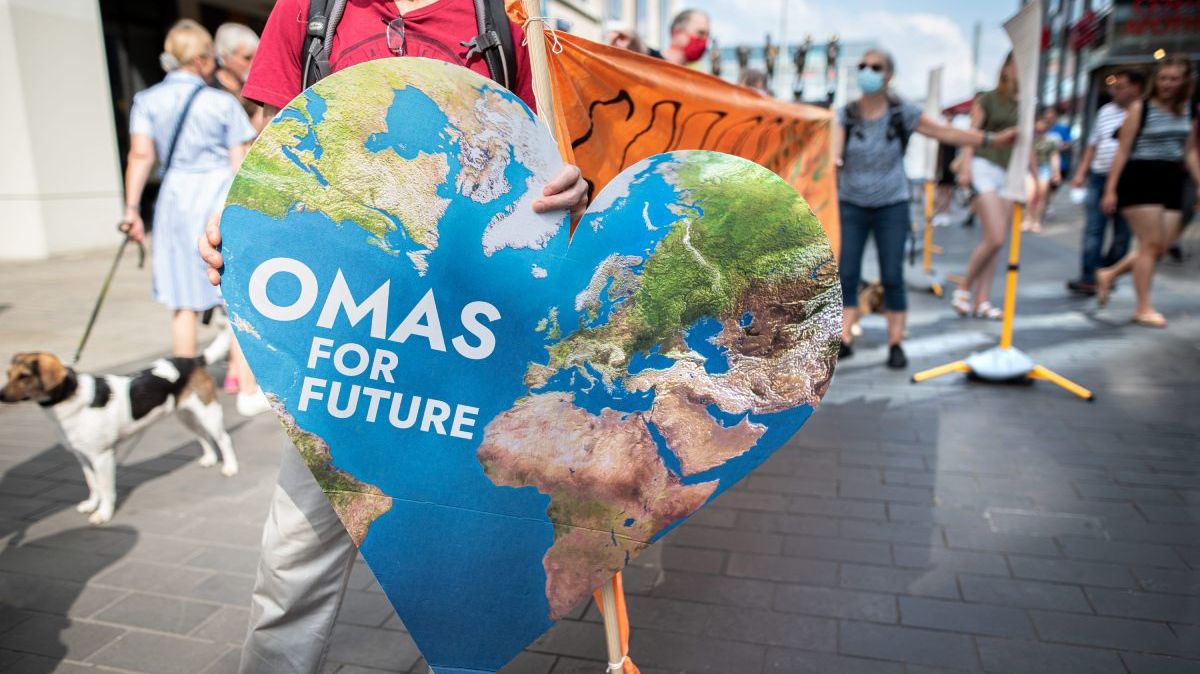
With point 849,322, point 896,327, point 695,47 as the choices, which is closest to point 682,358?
point 695,47

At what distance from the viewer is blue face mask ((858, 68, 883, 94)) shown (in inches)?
218

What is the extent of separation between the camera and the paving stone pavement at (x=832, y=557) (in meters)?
2.64

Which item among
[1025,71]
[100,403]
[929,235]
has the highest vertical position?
[1025,71]

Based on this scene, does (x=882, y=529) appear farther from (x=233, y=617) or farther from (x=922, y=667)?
(x=233, y=617)

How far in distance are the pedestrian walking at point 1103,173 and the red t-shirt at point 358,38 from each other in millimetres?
7677

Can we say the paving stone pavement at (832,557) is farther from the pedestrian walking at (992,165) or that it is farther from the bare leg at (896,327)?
the pedestrian walking at (992,165)

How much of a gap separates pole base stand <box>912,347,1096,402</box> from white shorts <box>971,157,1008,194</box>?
1.70 meters

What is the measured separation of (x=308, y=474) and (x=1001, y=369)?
5028 mm

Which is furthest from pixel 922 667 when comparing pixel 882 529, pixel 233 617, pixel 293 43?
pixel 293 43

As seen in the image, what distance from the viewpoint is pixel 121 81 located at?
566 inches

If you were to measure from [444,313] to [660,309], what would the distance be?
0.38 m

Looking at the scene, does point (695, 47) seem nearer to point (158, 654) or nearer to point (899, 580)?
point (899, 580)

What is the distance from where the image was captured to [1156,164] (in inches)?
280

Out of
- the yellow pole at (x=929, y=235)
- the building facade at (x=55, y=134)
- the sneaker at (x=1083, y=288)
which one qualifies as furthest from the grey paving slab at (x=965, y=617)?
the building facade at (x=55, y=134)
